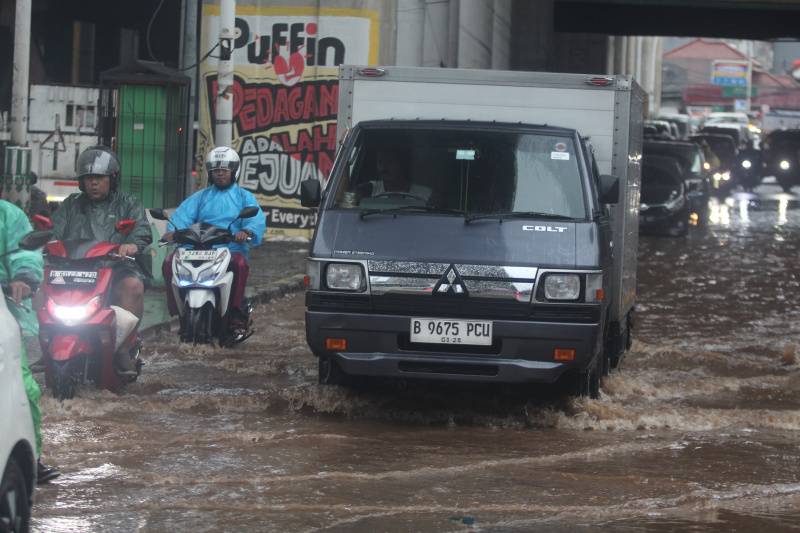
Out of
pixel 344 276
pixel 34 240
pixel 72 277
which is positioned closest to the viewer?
pixel 34 240

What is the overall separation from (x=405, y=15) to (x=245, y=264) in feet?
78.9

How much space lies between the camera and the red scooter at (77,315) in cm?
682

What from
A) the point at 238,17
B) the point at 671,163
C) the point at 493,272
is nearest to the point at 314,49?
the point at 238,17

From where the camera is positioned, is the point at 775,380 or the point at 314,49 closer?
the point at 775,380

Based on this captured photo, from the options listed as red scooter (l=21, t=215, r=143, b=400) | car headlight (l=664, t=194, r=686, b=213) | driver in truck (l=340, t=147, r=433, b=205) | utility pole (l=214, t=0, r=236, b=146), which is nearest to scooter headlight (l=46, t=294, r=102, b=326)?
red scooter (l=21, t=215, r=143, b=400)

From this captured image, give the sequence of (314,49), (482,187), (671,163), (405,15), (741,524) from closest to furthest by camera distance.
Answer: (741,524) < (482,187) < (314,49) < (671,163) < (405,15)

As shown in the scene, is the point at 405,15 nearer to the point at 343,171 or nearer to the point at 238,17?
the point at 238,17

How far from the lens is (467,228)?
6.84 m

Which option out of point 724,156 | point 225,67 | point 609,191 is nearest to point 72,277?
point 609,191

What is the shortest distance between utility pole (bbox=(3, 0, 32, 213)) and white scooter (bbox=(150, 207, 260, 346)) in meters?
4.03

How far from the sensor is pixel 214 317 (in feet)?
29.8

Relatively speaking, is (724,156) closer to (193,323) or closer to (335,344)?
(193,323)

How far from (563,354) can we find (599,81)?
2.09 metres

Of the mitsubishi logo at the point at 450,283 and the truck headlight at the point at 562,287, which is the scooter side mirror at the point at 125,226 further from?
the truck headlight at the point at 562,287
